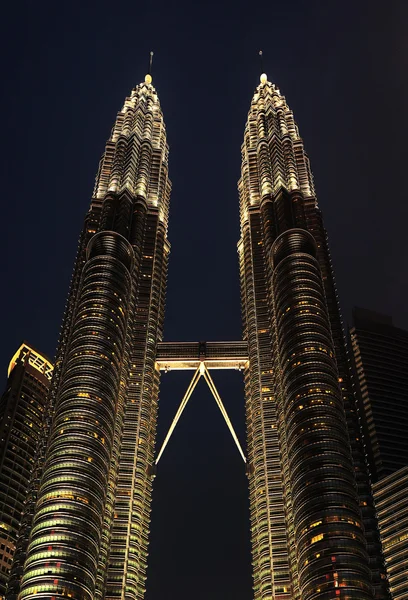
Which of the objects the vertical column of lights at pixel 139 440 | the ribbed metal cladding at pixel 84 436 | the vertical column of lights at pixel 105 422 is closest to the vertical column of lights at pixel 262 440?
the vertical column of lights at pixel 139 440

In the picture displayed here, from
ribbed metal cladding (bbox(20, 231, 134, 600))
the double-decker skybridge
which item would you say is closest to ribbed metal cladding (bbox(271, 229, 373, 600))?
the double-decker skybridge

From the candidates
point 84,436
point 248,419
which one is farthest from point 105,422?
point 248,419

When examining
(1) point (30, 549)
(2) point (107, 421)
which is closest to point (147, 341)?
(2) point (107, 421)

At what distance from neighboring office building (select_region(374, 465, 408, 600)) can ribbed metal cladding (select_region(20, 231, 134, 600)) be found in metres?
60.7

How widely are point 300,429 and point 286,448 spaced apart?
9854mm

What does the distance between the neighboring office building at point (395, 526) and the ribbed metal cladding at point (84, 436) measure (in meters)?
60.7

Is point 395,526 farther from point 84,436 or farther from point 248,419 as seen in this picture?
point 84,436

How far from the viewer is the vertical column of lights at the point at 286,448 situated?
114812 millimetres

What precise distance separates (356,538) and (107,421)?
52684 mm

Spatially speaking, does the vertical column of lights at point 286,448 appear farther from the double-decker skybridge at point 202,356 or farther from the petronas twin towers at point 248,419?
the double-decker skybridge at point 202,356

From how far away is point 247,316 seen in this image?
18075 cm

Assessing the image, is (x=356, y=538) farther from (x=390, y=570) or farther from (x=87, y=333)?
(x=87, y=333)

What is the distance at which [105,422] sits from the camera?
14000cm

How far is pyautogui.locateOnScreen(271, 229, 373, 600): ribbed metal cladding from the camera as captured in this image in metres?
113
